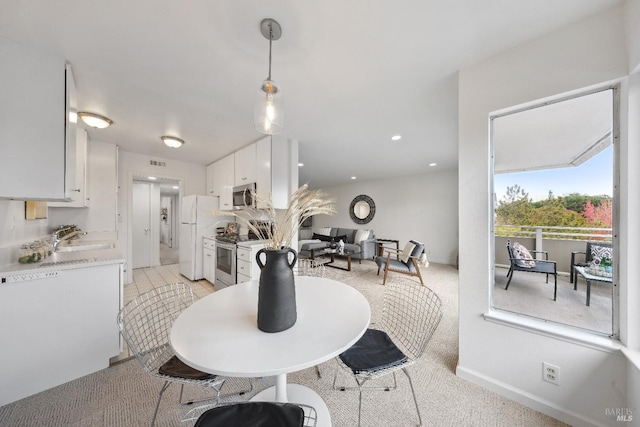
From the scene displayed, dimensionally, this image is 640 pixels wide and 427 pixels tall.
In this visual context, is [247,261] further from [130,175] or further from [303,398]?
[130,175]

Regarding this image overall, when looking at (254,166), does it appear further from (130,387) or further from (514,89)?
(514,89)

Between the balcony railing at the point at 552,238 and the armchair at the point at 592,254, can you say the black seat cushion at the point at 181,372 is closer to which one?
the balcony railing at the point at 552,238

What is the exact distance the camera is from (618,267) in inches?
48.3

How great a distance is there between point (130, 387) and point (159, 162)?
153 inches

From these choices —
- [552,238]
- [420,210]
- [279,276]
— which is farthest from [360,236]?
[279,276]

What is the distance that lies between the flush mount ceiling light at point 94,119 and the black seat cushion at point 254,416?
10.5 ft

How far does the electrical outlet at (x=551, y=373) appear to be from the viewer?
4.31 feet

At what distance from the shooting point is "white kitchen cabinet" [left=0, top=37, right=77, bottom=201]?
142cm

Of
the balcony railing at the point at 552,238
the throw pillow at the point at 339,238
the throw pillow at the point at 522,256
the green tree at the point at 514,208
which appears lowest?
the throw pillow at the point at 339,238

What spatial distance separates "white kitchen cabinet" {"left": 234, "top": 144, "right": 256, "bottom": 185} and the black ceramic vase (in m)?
2.55

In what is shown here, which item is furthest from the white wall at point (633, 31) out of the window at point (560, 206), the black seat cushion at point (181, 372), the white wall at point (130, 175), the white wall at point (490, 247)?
the white wall at point (130, 175)

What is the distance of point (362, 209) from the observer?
694 cm

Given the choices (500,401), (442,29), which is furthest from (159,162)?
(500,401)

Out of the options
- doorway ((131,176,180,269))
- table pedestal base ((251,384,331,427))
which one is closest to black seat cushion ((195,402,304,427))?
table pedestal base ((251,384,331,427))
